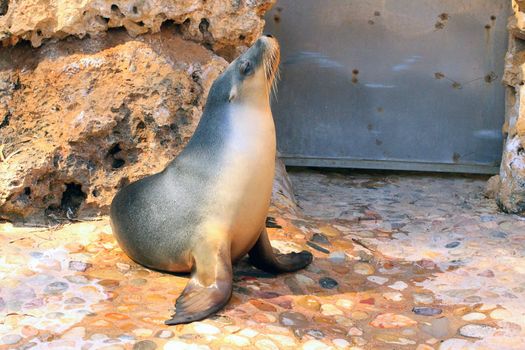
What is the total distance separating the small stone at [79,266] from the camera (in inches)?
167

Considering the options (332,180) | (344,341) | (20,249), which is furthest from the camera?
(332,180)

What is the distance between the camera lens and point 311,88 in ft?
23.6

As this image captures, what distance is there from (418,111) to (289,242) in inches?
111

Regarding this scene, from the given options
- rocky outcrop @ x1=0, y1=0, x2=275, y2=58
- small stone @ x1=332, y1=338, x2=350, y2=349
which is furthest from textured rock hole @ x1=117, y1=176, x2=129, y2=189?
small stone @ x1=332, y1=338, x2=350, y2=349

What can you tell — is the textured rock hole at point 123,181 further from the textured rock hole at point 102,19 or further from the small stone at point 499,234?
the small stone at point 499,234

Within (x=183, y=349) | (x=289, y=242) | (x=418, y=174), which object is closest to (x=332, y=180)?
(x=418, y=174)

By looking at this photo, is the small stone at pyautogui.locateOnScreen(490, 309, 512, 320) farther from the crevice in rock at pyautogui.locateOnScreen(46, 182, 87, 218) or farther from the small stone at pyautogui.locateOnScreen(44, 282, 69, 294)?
the crevice in rock at pyautogui.locateOnScreen(46, 182, 87, 218)

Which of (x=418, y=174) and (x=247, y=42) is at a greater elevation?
(x=247, y=42)

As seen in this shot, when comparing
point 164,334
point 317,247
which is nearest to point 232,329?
point 164,334

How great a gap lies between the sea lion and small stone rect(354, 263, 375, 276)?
0.47 meters

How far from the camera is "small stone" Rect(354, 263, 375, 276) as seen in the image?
4.59 m

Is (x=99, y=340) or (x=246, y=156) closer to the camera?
(x=99, y=340)

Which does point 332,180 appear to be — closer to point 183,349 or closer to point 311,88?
point 311,88

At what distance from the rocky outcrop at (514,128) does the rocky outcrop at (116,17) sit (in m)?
2.08
